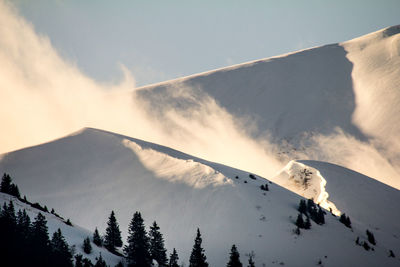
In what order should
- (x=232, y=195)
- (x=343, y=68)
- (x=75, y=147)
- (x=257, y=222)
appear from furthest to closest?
(x=343, y=68)
(x=75, y=147)
(x=232, y=195)
(x=257, y=222)

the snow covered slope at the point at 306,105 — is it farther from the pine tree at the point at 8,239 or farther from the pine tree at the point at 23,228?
the pine tree at the point at 8,239

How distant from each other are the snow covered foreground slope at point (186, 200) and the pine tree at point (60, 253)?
18383mm

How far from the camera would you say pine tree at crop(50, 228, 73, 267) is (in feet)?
112

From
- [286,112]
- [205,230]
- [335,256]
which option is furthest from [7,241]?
[286,112]

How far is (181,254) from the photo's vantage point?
164 ft

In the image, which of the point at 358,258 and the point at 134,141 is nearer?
the point at 358,258

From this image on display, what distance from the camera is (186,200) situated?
2493 inches

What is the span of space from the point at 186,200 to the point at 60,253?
30.6 metres

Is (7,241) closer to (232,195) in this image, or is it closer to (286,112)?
(232,195)

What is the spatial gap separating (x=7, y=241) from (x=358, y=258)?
141 ft

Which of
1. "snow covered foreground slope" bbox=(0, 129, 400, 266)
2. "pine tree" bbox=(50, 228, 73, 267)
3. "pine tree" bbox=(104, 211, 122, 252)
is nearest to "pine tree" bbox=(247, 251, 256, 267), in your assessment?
"snow covered foreground slope" bbox=(0, 129, 400, 266)

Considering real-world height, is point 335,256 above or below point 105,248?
above

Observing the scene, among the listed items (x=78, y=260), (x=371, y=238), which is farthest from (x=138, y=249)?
(x=371, y=238)

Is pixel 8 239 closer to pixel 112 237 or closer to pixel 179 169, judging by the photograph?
pixel 112 237
